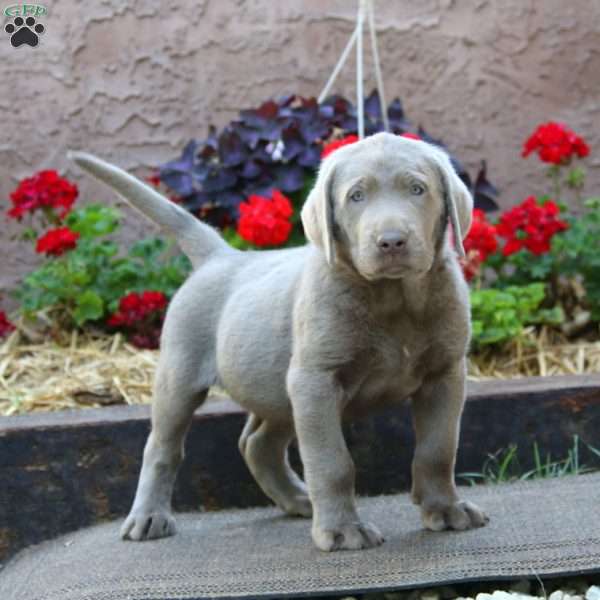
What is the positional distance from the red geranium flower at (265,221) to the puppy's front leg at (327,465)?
2.03m

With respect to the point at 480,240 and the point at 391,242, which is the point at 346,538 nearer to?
the point at 391,242

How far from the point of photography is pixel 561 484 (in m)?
4.16

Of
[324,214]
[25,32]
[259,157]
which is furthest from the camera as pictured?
[25,32]

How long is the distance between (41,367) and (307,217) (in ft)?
8.54

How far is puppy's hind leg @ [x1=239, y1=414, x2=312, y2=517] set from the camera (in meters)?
4.18

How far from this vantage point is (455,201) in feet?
10.8

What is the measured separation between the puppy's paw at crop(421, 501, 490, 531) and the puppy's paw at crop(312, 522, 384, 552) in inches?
9.4

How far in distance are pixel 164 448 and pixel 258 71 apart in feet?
10.6

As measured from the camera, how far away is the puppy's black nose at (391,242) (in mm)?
3055

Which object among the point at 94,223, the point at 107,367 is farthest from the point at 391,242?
the point at 94,223

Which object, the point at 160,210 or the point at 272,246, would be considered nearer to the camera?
the point at 160,210

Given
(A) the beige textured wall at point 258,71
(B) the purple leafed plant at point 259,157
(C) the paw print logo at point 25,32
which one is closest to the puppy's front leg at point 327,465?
(B) the purple leafed plant at point 259,157

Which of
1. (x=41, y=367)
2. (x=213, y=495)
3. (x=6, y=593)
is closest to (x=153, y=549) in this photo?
(x=6, y=593)

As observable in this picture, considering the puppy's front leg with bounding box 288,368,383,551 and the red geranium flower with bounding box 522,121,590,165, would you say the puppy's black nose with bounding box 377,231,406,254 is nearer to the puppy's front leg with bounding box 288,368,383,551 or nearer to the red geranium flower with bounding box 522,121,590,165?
the puppy's front leg with bounding box 288,368,383,551
